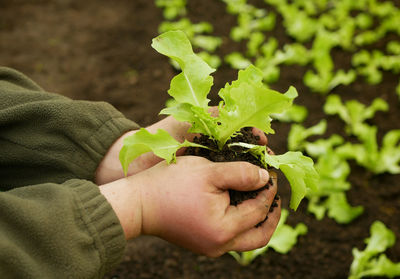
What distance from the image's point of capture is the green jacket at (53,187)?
79cm

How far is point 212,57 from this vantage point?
258 cm

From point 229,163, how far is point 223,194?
85 millimetres

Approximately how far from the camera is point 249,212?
93 cm

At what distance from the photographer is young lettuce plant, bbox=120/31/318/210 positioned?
2.82ft

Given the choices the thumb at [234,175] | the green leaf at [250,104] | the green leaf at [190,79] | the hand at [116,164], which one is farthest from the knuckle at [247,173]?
the hand at [116,164]

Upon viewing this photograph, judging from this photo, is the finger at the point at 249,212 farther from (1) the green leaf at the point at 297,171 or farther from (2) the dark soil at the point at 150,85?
Result: (2) the dark soil at the point at 150,85

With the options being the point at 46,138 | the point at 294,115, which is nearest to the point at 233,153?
the point at 46,138

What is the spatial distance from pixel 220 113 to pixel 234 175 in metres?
0.16

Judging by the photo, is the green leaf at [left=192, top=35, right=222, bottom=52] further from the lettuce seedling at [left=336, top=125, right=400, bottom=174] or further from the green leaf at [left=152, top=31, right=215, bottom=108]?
the green leaf at [left=152, top=31, right=215, bottom=108]

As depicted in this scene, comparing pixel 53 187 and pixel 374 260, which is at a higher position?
pixel 53 187

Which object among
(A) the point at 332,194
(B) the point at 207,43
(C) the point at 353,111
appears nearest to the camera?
(A) the point at 332,194

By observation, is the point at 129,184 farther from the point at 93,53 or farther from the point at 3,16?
the point at 3,16

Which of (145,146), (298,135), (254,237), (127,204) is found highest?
(145,146)

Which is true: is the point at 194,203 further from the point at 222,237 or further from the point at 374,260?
the point at 374,260
